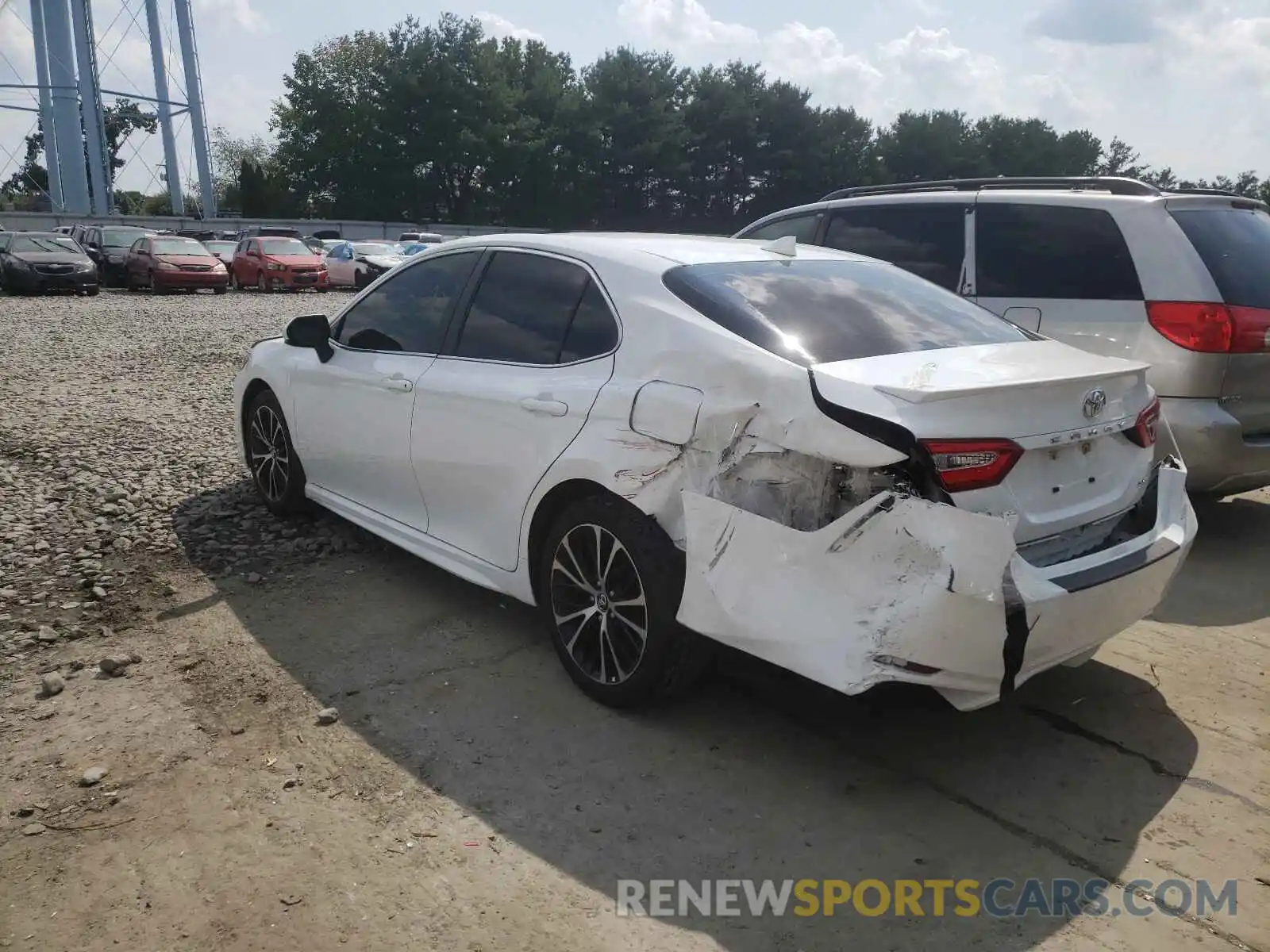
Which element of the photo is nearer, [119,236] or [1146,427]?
[1146,427]

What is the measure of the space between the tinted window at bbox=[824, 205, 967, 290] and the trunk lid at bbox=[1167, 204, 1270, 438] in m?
1.26

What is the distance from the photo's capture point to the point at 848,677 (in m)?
2.85

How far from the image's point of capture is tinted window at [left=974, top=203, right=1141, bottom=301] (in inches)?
214

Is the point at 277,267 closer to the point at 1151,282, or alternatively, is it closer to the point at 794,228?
the point at 794,228

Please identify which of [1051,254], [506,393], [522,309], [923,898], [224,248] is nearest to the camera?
[923,898]

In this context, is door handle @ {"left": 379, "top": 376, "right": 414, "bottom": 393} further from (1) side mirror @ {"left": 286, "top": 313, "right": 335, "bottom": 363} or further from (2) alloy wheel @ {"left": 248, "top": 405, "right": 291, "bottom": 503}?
(2) alloy wheel @ {"left": 248, "top": 405, "right": 291, "bottom": 503}

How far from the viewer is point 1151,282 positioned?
5254mm

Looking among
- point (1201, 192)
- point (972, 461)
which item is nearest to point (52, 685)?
point (972, 461)

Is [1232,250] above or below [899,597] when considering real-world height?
above

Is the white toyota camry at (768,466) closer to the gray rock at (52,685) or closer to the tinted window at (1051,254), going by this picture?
the gray rock at (52,685)

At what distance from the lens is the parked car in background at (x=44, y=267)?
23.4m

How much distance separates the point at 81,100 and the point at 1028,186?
5365 cm

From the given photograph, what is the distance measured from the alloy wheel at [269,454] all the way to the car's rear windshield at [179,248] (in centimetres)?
2203

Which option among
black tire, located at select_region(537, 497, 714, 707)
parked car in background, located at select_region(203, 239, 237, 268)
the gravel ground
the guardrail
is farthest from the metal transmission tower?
black tire, located at select_region(537, 497, 714, 707)
